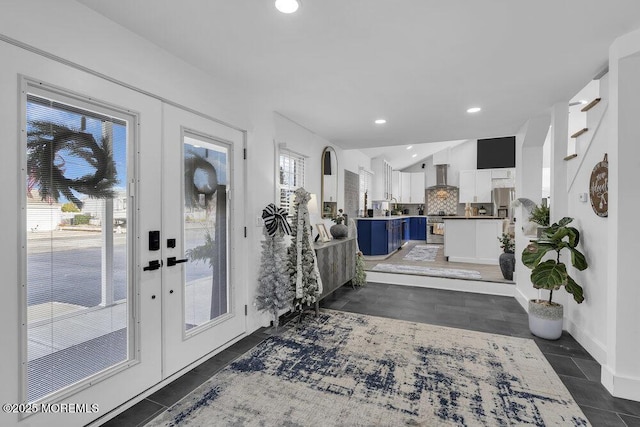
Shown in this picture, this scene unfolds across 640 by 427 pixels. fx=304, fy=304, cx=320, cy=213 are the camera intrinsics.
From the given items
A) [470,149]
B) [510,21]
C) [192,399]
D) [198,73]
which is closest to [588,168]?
[510,21]

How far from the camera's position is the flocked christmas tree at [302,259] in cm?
345

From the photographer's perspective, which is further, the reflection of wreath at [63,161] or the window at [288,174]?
the window at [288,174]

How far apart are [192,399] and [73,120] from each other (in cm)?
196

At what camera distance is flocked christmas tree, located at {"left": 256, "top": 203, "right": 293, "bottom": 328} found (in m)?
3.24

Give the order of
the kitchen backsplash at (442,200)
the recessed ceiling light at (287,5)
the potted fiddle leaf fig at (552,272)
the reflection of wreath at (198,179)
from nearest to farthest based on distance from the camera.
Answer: the recessed ceiling light at (287,5) → the reflection of wreath at (198,179) → the potted fiddle leaf fig at (552,272) → the kitchen backsplash at (442,200)

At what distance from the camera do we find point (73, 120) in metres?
1.80

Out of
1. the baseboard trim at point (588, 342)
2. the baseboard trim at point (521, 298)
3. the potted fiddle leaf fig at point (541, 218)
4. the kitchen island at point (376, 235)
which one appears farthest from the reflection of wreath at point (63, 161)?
the kitchen island at point (376, 235)

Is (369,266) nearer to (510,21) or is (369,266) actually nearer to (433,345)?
(433,345)

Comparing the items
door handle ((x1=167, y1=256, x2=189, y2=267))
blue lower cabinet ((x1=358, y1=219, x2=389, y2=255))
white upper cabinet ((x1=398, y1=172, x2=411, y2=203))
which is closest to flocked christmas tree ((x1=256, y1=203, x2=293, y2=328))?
door handle ((x1=167, y1=256, x2=189, y2=267))

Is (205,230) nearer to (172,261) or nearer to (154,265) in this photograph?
(172,261)

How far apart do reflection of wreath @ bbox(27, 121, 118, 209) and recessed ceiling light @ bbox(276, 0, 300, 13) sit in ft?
4.52

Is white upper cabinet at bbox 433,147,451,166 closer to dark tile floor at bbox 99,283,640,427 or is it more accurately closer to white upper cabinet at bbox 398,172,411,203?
white upper cabinet at bbox 398,172,411,203

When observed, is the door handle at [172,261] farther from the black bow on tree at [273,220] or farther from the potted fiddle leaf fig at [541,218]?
the potted fiddle leaf fig at [541,218]

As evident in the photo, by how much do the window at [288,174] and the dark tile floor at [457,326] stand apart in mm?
1585
